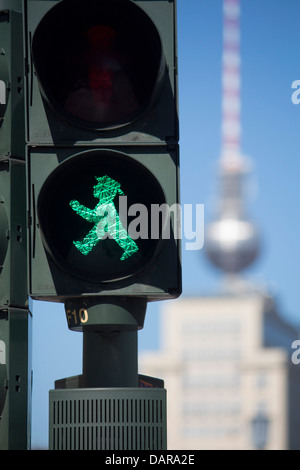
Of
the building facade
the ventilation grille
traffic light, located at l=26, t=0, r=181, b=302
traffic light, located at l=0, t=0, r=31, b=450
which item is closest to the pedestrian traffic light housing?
traffic light, located at l=0, t=0, r=31, b=450

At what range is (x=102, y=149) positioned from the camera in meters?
4.79

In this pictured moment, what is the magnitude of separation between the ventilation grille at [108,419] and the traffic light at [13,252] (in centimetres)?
73

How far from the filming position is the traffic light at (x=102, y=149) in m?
4.76

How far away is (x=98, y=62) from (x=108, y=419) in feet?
5.09

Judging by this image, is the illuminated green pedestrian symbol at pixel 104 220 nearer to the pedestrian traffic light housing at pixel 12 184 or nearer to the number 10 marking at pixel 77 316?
the number 10 marking at pixel 77 316

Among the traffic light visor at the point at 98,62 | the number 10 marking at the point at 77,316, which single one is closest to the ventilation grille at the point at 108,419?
the number 10 marking at the point at 77,316

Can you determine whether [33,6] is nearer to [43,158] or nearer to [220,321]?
[43,158]

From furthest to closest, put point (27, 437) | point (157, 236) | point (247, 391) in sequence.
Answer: point (247, 391)
point (27, 437)
point (157, 236)

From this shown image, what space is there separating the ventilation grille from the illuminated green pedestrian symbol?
594 mm

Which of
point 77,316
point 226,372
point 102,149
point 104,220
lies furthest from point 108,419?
point 226,372

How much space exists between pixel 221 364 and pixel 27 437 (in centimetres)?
17168

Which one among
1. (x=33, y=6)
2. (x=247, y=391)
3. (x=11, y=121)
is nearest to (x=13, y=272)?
(x=11, y=121)

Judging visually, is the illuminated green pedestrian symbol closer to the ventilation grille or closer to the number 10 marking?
the number 10 marking

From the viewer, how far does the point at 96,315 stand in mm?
4805
